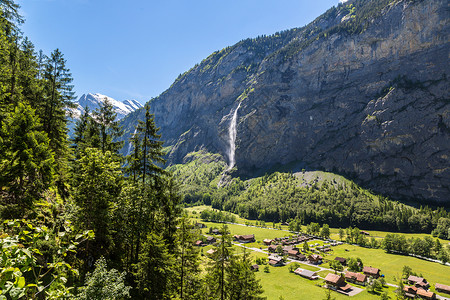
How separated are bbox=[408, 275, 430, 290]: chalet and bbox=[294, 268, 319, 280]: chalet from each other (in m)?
26.2

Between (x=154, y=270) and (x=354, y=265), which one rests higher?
(x=154, y=270)

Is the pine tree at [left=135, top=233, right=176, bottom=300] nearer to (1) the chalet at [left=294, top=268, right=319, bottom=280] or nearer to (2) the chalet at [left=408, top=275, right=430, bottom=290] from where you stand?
(1) the chalet at [left=294, top=268, right=319, bottom=280]

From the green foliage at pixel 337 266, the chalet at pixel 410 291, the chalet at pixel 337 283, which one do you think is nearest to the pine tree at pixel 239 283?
the chalet at pixel 337 283

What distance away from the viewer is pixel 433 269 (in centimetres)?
7544

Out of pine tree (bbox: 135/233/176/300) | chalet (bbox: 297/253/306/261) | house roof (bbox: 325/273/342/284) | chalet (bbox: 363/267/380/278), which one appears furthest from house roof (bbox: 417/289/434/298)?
pine tree (bbox: 135/233/176/300)

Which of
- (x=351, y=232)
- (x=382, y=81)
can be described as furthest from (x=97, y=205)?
(x=382, y=81)

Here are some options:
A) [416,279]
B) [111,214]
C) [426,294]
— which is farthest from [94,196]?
[416,279]

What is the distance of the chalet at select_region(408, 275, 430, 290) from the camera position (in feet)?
199

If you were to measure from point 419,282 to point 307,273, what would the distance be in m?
29.8

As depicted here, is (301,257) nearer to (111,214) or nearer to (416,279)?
(416,279)

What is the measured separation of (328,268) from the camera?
2879 inches

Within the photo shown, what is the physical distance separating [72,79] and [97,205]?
22896 millimetres

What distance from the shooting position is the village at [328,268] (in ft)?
191

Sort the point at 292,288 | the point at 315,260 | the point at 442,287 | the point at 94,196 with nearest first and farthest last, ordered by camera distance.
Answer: the point at 94,196, the point at 292,288, the point at 442,287, the point at 315,260
